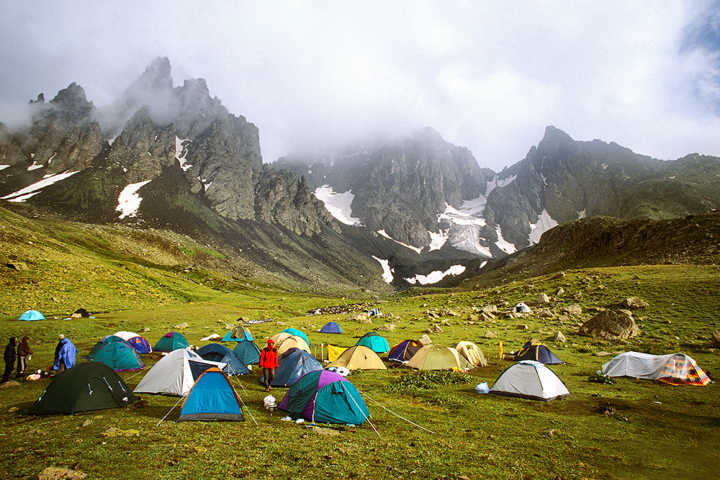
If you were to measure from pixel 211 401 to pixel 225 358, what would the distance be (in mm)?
9673

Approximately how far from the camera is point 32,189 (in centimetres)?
18312

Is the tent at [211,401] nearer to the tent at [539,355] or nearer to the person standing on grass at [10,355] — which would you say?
the person standing on grass at [10,355]

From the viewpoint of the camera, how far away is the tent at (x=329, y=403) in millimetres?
14586

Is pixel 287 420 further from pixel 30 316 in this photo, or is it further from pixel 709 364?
pixel 30 316

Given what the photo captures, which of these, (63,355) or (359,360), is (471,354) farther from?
(63,355)

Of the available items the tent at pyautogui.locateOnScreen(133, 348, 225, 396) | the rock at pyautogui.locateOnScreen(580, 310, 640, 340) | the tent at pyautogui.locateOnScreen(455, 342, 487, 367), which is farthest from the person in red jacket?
the rock at pyautogui.locateOnScreen(580, 310, 640, 340)

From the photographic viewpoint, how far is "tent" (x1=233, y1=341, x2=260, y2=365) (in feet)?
87.8

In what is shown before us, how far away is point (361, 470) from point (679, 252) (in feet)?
262

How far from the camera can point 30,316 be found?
38.2 meters

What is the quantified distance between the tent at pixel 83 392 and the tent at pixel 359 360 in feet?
44.9

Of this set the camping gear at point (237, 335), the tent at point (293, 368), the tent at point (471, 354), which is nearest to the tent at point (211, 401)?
the tent at point (293, 368)

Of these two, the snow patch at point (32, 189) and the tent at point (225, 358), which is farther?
the snow patch at point (32, 189)

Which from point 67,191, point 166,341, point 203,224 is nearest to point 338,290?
point 203,224

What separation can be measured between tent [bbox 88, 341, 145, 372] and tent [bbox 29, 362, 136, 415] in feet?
30.3
